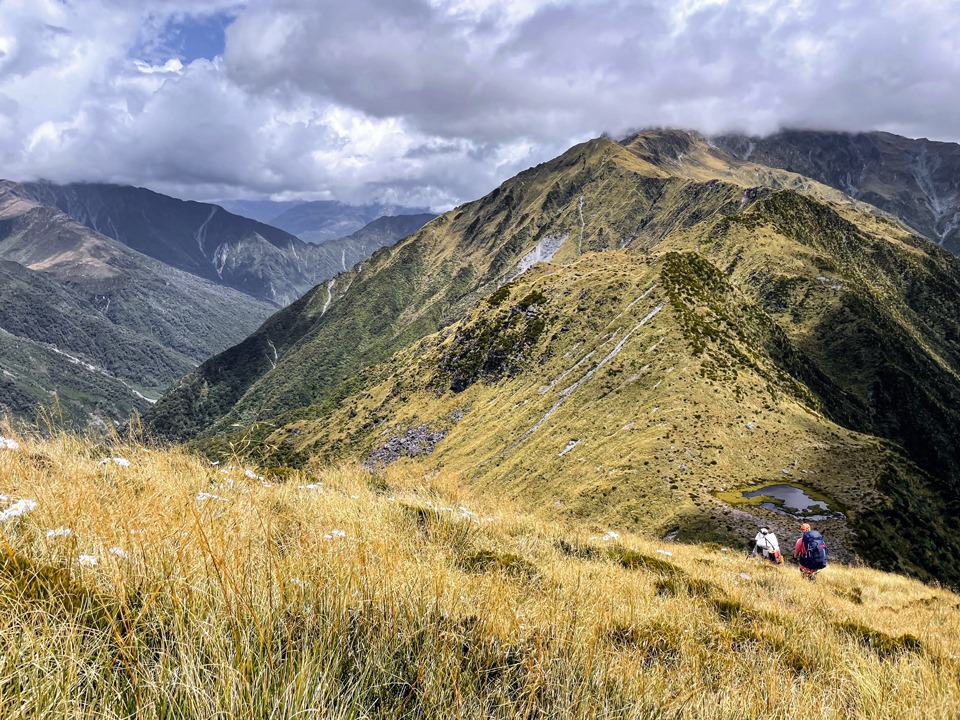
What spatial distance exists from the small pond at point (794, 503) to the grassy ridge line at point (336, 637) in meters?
43.8

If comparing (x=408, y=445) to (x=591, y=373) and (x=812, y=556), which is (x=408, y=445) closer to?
(x=591, y=373)

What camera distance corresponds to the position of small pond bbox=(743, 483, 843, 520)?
43.9m

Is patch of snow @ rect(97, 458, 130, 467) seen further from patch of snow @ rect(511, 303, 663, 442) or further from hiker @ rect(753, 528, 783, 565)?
patch of snow @ rect(511, 303, 663, 442)

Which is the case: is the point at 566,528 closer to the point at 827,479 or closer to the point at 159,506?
the point at 159,506

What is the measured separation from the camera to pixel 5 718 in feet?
7.11

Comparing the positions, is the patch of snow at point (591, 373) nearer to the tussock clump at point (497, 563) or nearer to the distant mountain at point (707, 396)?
the distant mountain at point (707, 396)

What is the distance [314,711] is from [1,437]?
325 inches

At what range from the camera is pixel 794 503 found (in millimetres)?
45406

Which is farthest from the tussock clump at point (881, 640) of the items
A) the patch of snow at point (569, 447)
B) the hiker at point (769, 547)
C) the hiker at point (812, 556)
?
the patch of snow at point (569, 447)

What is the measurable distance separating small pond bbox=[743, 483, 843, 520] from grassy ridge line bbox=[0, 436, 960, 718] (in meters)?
43.8

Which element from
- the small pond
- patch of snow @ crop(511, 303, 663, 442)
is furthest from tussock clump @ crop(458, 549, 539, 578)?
patch of snow @ crop(511, 303, 663, 442)

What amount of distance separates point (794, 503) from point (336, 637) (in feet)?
172

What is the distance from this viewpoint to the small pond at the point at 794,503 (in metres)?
43.9

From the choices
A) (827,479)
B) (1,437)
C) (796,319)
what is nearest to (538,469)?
(827,479)
